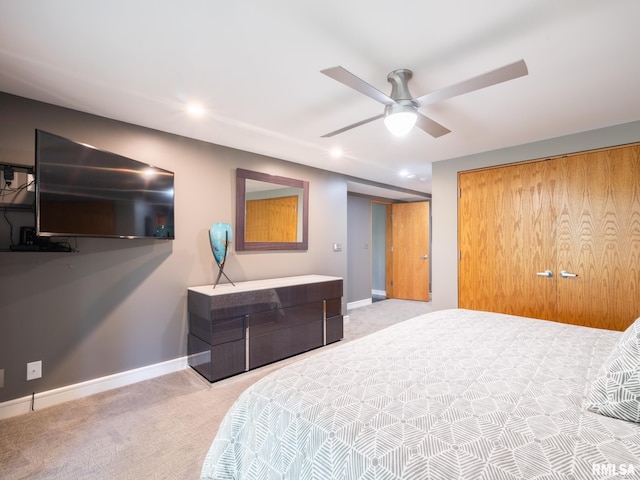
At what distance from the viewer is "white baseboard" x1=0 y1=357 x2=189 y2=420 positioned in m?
2.20

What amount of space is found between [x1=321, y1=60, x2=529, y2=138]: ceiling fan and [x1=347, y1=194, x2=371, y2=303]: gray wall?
12.4 ft

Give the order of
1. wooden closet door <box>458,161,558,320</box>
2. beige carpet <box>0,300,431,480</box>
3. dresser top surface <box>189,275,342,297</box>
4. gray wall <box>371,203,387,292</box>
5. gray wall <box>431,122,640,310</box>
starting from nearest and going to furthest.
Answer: beige carpet <box>0,300,431,480</box> < dresser top surface <box>189,275,342,297</box> < wooden closet door <box>458,161,558,320</box> < gray wall <box>431,122,640,310</box> < gray wall <box>371,203,387,292</box>

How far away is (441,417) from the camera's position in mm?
981

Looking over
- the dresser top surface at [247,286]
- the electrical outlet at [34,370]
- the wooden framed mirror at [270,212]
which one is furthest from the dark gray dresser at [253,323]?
the electrical outlet at [34,370]

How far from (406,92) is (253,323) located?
7.77 feet

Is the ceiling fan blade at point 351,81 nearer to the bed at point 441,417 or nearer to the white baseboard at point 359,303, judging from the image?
the bed at point 441,417

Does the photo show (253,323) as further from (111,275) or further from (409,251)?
(409,251)

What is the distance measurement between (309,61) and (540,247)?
9.74 ft

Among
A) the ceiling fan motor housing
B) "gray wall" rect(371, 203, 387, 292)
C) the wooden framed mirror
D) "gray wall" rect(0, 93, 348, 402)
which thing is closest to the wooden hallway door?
"gray wall" rect(371, 203, 387, 292)

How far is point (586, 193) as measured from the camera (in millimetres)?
2928

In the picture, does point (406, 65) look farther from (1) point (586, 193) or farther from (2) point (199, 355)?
(2) point (199, 355)

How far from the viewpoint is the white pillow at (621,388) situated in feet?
3.18

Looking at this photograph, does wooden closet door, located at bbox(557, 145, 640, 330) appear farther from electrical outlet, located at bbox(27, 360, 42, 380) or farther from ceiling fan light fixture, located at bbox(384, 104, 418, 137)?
electrical outlet, located at bbox(27, 360, 42, 380)

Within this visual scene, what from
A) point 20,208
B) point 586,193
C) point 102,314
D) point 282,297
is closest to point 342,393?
point 282,297
